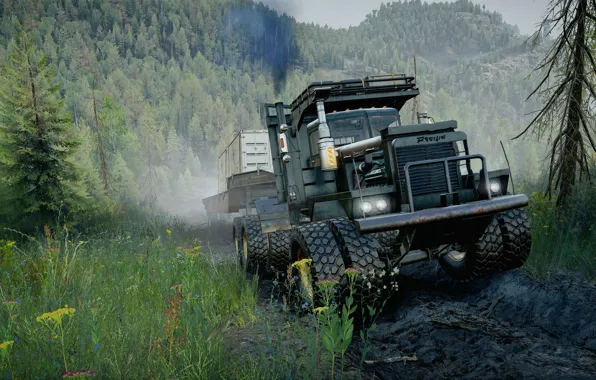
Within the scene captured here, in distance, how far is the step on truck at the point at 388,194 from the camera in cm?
459

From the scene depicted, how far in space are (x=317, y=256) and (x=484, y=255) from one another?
2.17m

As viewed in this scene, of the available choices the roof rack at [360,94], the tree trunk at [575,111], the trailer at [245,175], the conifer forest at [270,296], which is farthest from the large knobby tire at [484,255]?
the trailer at [245,175]

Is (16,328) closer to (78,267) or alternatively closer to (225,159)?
(78,267)

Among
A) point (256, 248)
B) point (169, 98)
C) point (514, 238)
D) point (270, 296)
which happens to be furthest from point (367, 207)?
point (169, 98)

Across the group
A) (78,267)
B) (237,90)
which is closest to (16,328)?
(78,267)

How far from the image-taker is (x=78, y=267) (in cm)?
559

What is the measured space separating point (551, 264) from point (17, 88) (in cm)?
1525

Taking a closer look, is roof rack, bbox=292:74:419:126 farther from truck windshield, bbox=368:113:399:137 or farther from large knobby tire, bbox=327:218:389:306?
large knobby tire, bbox=327:218:389:306

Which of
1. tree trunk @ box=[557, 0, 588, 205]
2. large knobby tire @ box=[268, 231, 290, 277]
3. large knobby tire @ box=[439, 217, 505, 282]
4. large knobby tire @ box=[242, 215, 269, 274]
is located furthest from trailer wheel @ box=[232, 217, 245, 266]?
tree trunk @ box=[557, 0, 588, 205]

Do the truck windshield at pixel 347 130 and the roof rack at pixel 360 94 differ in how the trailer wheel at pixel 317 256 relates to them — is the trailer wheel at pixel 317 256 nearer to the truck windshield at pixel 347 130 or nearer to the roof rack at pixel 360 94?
the truck windshield at pixel 347 130

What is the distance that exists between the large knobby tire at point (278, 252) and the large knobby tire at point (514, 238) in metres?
3.62

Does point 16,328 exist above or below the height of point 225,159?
below

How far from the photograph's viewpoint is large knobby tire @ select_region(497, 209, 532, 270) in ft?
17.3

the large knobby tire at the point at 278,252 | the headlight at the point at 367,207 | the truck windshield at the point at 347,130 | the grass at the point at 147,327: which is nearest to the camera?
the grass at the point at 147,327
